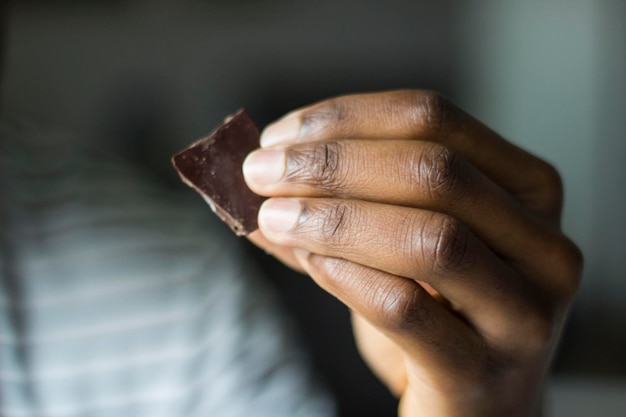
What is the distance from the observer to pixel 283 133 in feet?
2.20

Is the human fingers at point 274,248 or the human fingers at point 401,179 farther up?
the human fingers at point 401,179

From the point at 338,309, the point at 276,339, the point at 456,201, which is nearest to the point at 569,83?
the point at 338,309

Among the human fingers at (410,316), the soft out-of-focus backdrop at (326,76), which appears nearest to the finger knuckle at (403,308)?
the human fingers at (410,316)

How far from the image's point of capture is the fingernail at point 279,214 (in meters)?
Answer: 0.61

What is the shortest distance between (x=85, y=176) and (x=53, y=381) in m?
0.40

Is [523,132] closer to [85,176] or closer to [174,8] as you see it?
[174,8]

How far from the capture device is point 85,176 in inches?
51.1

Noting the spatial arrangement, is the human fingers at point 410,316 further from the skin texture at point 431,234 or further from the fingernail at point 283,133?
the fingernail at point 283,133

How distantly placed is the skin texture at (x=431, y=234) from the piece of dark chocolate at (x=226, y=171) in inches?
1.1

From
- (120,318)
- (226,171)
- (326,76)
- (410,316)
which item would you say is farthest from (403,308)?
(326,76)

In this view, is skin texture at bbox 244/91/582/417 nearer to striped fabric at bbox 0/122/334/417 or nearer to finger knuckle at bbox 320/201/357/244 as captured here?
finger knuckle at bbox 320/201/357/244

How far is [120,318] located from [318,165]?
697mm

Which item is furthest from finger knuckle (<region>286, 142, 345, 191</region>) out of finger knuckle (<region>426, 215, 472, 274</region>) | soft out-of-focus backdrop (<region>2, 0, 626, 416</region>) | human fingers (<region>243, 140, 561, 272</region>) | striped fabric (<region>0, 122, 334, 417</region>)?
soft out-of-focus backdrop (<region>2, 0, 626, 416</region>)

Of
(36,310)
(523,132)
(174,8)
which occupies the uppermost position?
(174,8)
